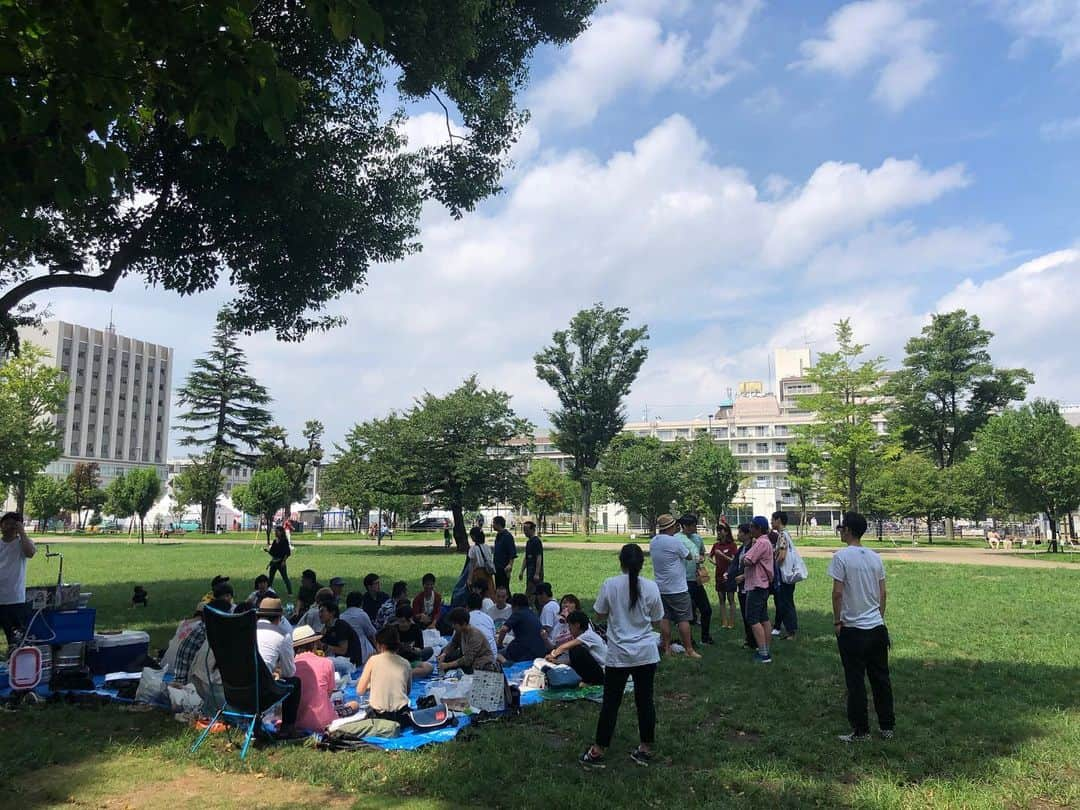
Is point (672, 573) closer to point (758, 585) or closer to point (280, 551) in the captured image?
point (758, 585)

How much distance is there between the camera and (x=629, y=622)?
5.46 meters

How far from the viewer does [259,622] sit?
6504 millimetres

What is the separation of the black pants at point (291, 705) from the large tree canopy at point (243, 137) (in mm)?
4002

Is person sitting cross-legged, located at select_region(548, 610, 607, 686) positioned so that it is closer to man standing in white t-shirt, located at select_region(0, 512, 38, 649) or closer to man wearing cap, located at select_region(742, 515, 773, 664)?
man wearing cap, located at select_region(742, 515, 773, 664)

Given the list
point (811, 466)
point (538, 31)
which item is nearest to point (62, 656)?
point (538, 31)

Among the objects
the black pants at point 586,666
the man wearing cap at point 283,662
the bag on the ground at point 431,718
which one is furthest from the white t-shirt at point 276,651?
the black pants at point 586,666

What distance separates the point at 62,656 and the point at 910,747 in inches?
321

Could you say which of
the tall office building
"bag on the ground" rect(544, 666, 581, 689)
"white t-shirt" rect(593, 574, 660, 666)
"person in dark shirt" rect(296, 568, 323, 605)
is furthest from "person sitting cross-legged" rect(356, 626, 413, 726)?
the tall office building

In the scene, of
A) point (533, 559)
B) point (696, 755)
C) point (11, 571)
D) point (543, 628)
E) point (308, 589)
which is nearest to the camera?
point (696, 755)

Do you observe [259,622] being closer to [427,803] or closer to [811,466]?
[427,803]

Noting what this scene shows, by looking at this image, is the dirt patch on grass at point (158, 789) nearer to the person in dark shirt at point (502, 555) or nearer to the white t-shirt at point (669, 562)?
the white t-shirt at point (669, 562)

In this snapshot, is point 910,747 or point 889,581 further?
point 889,581

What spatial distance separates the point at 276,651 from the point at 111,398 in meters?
131

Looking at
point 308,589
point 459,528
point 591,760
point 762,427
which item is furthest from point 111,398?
point 591,760
